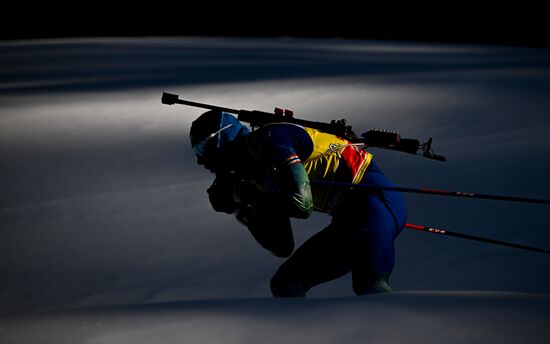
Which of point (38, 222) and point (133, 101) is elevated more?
point (133, 101)

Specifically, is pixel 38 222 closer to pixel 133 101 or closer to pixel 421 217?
pixel 421 217

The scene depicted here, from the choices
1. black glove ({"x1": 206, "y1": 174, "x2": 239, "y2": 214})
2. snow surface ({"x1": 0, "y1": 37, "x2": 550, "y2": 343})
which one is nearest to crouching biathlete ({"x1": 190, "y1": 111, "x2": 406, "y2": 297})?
black glove ({"x1": 206, "y1": 174, "x2": 239, "y2": 214})

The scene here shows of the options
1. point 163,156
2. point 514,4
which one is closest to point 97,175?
point 163,156

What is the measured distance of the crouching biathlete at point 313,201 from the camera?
2.52 meters

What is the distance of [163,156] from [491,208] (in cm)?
288

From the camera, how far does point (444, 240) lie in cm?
418

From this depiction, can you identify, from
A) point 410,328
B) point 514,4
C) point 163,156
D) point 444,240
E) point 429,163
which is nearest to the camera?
point 410,328

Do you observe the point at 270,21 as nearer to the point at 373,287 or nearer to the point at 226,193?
the point at 226,193

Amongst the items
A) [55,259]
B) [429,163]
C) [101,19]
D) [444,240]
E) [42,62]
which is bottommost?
[55,259]

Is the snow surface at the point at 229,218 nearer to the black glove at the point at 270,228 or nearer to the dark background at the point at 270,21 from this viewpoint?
the black glove at the point at 270,228

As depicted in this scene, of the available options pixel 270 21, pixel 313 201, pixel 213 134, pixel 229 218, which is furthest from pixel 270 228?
pixel 270 21

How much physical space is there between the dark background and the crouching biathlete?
15140 mm

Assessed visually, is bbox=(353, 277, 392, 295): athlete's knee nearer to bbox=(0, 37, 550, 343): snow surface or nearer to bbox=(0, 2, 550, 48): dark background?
bbox=(0, 37, 550, 343): snow surface

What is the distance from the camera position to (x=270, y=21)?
20953 mm
